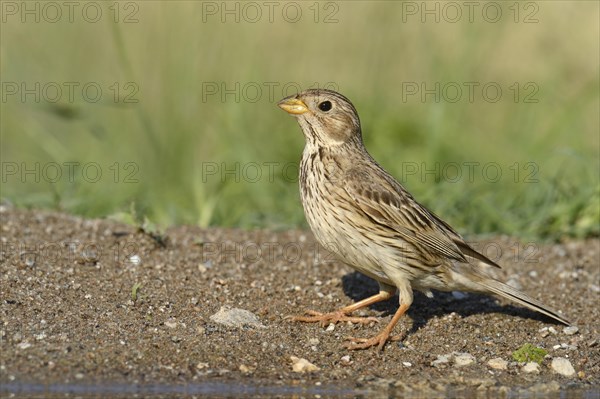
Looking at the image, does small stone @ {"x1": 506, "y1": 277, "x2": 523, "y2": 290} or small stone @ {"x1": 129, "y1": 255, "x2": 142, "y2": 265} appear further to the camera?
small stone @ {"x1": 506, "y1": 277, "x2": 523, "y2": 290}

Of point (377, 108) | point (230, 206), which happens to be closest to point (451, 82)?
point (377, 108)

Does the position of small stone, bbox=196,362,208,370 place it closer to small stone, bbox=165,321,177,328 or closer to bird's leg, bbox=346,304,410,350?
small stone, bbox=165,321,177,328

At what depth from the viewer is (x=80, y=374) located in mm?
5055

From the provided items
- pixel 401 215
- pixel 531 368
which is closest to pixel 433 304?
pixel 401 215

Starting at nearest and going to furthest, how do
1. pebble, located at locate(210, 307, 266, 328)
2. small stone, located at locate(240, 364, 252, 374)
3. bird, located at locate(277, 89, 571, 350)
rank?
1. small stone, located at locate(240, 364, 252, 374)
2. pebble, located at locate(210, 307, 266, 328)
3. bird, located at locate(277, 89, 571, 350)

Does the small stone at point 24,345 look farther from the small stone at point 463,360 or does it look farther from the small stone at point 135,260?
the small stone at point 463,360

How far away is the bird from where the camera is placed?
622cm

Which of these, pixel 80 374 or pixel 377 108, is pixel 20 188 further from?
pixel 80 374

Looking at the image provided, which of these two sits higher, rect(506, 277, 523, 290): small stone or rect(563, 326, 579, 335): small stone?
rect(563, 326, 579, 335): small stone

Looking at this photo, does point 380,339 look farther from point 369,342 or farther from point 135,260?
point 135,260

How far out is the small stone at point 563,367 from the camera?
577cm

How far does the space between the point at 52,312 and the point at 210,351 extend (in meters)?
0.98

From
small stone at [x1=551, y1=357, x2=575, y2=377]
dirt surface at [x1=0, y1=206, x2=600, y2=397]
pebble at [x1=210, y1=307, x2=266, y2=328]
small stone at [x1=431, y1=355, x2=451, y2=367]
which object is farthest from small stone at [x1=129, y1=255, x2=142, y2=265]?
small stone at [x1=551, y1=357, x2=575, y2=377]

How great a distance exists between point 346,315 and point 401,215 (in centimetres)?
74
